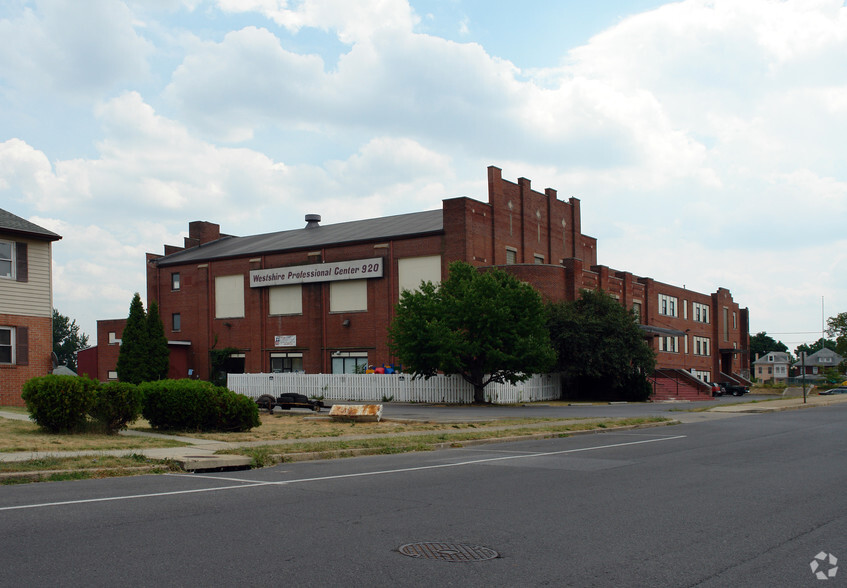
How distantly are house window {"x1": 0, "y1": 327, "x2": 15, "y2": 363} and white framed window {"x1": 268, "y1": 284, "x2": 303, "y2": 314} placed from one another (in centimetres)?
2762

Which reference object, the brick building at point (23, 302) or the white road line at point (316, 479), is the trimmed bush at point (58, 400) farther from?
the brick building at point (23, 302)

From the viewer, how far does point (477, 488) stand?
10836 millimetres

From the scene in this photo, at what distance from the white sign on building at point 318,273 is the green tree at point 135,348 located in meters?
8.25

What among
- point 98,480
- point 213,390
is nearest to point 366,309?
point 213,390

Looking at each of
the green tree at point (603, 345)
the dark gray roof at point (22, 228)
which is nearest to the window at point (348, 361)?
the green tree at point (603, 345)

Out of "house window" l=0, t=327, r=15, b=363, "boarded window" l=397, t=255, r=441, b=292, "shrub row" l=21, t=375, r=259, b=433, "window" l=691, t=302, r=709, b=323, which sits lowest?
"shrub row" l=21, t=375, r=259, b=433

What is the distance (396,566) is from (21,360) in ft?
81.1

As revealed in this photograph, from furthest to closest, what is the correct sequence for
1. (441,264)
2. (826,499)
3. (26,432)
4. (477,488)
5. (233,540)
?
1. (441,264)
2. (26,432)
3. (477,488)
4. (826,499)
5. (233,540)

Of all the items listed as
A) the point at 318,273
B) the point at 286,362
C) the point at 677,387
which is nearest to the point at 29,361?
the point at 318,273

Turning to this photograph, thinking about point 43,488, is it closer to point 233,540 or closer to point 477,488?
point 233,540

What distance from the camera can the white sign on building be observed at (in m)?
49.9

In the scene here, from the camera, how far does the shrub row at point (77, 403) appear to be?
52.2 ft

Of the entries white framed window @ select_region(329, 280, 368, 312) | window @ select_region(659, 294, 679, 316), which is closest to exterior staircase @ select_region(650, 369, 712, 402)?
window @ select_region(659, 294, 679, 316)

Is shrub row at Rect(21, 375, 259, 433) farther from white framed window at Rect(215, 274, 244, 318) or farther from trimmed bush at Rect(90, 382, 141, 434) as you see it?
white framed window at Rect(215, 274, 244, 318)
